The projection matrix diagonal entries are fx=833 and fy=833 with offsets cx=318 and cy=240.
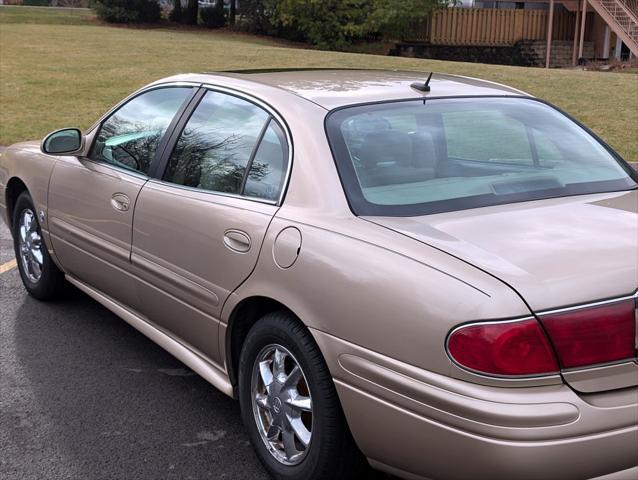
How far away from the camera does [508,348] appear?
242 centimetres

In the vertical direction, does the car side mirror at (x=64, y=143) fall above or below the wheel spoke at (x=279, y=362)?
above

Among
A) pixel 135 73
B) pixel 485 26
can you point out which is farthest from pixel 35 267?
pixel 485 26

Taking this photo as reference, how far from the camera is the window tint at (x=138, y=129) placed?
14.1ft

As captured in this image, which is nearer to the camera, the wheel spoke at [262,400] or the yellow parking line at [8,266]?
the wheel spoke at [262,400]

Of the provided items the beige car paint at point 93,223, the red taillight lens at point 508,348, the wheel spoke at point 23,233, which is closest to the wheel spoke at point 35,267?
the wheel spoke at point 23,233

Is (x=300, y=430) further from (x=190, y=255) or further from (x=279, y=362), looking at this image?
(x=190, y=255)

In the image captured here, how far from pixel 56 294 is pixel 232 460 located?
2.51 meters

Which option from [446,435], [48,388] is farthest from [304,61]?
[446,435]

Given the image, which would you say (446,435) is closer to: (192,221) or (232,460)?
(232,460)

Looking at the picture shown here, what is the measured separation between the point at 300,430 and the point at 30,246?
319cm

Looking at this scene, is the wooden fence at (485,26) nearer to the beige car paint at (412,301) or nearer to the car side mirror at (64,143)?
the car side mirror at (64,143)

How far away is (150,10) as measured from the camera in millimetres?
35344

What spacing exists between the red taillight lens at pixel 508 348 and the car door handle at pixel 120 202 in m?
2.30

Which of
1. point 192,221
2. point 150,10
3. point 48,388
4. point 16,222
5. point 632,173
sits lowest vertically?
point 48,388
